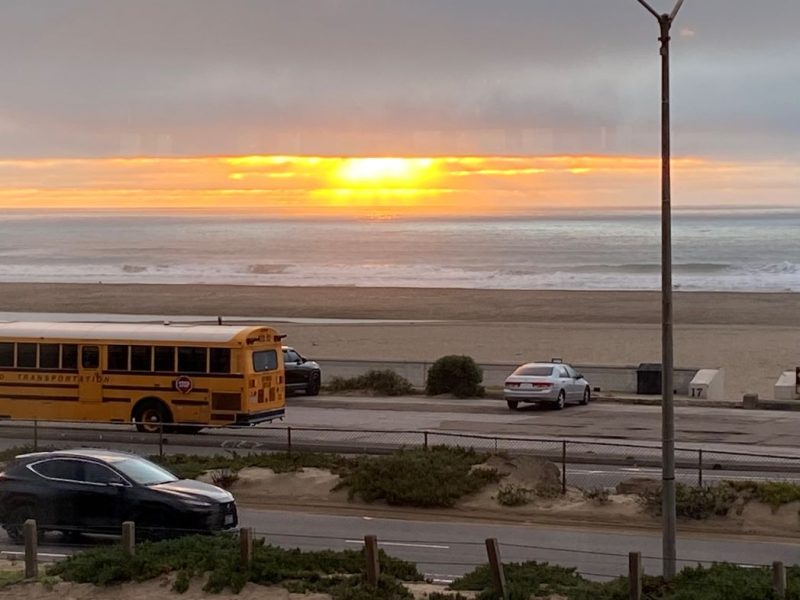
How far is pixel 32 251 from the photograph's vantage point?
17412cm

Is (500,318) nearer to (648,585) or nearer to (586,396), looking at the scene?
(586,396)

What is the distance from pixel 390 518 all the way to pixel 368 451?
633cm

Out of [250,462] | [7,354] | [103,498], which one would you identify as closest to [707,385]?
[250,462]

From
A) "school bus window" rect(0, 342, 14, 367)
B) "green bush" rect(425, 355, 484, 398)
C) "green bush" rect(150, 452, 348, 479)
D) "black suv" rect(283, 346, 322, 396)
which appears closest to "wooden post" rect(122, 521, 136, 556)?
"green bush" rect(150, 452, 348, 479)

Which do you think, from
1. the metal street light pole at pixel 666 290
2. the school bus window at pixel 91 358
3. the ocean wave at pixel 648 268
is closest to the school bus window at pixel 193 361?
the school bus window at pixel 91 358

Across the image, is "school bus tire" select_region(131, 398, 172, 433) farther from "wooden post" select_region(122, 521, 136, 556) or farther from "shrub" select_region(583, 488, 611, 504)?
"wooden post" select_region(122, 521, 136, 556)

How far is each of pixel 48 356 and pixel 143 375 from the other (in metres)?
2.48

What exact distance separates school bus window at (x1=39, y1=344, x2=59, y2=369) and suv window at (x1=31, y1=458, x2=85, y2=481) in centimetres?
1232

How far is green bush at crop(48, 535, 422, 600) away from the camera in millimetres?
14477

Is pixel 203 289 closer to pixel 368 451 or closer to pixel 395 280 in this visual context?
pixel 395 280

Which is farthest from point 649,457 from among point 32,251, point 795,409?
point 32,251

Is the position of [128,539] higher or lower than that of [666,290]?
lower

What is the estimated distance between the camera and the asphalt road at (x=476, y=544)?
17.2 m

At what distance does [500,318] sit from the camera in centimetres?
7575
